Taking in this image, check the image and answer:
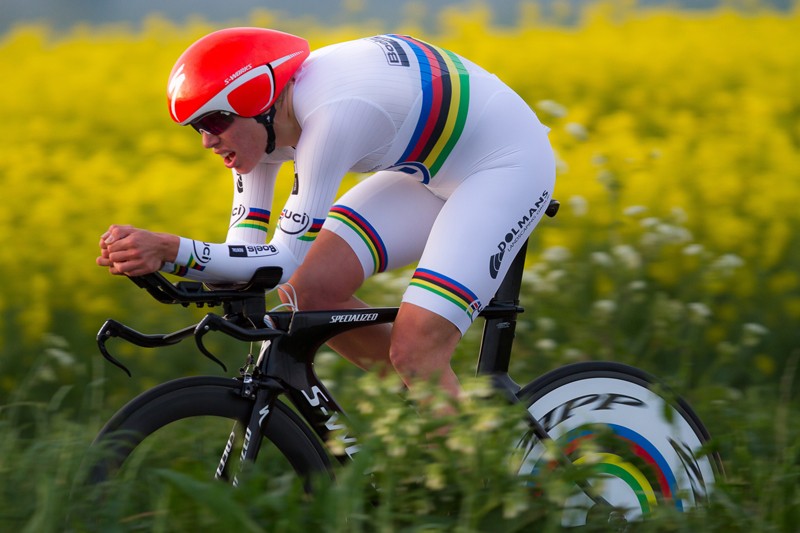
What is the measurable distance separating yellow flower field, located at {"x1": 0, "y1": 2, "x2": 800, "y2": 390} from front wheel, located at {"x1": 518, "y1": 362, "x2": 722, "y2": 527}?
33.5 inches

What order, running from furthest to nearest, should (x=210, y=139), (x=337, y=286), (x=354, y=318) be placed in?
1. (x=337, y=286)
2. (x=354, y=318)
3. (x=210, y=139)

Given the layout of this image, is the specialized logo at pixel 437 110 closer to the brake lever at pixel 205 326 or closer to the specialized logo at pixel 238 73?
the specialized logo at pixel 238 73

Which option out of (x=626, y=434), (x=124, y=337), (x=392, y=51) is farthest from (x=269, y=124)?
(x=626, y=434)

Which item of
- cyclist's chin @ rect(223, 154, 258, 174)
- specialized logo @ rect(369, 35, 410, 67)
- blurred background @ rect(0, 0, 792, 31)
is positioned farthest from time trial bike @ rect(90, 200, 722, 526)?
blurred background @ rect(0, 0, 792, 31)

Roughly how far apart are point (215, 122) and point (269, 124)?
15 cm

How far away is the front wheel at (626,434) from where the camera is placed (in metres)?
3.27

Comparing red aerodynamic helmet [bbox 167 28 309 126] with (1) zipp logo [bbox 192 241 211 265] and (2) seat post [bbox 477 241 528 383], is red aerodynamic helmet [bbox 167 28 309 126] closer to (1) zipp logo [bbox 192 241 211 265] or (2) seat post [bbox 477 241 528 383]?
(1) zipp logo [bbox 192 241 211 265]

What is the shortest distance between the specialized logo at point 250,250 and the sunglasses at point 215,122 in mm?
350

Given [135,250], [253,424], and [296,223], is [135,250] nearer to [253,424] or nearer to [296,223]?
[296,223]

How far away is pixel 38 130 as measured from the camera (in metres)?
6.39

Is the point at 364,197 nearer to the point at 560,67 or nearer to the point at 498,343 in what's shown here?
the point at 498,343

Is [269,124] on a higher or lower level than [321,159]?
higher

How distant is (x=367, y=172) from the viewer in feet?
10.5

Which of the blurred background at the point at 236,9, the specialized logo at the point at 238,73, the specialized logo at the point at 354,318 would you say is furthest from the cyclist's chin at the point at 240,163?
the blurred background at the point at 236,9
